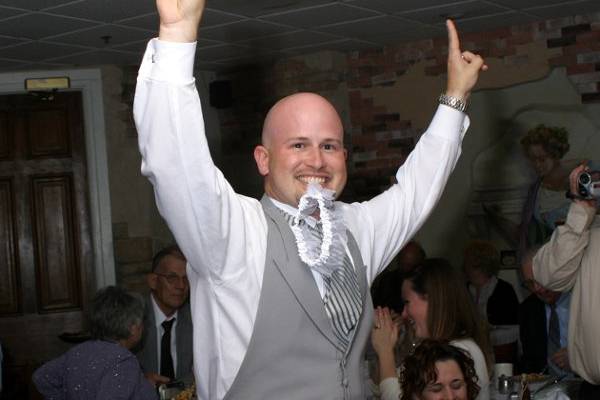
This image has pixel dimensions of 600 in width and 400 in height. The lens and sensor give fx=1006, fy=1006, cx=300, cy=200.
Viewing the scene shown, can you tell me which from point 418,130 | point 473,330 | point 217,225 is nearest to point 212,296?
point 217,225

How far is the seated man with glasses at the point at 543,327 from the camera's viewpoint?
4.85m

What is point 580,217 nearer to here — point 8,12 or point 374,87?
point 8,12

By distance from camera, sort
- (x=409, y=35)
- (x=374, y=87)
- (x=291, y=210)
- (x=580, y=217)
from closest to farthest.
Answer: (x=291, y=210) → (x=580, y=217) → (x=409, y=35) → (x=374, y=87)

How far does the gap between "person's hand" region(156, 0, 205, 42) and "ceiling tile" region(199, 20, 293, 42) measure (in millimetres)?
4107

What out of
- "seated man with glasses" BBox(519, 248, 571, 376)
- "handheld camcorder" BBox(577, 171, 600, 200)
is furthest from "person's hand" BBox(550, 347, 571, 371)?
"handheld camcorder" BBox(577, 171, 600, 200)

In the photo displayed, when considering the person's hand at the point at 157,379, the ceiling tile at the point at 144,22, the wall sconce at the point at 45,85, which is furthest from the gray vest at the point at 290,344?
the wall sconce at the point at 45,85

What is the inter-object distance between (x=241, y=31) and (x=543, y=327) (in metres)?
2.45

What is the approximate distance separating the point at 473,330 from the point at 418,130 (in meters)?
3.11

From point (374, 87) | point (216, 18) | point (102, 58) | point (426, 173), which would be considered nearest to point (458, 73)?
point (426, 173)

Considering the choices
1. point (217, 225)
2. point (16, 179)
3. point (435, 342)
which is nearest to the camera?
point (217, 225)

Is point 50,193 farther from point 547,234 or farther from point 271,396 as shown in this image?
point 271,396

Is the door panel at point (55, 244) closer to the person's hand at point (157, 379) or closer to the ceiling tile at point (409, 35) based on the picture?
the ceiling tile at point (409, 35)

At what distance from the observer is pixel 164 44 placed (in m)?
1.67

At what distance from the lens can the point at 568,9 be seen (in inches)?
239
